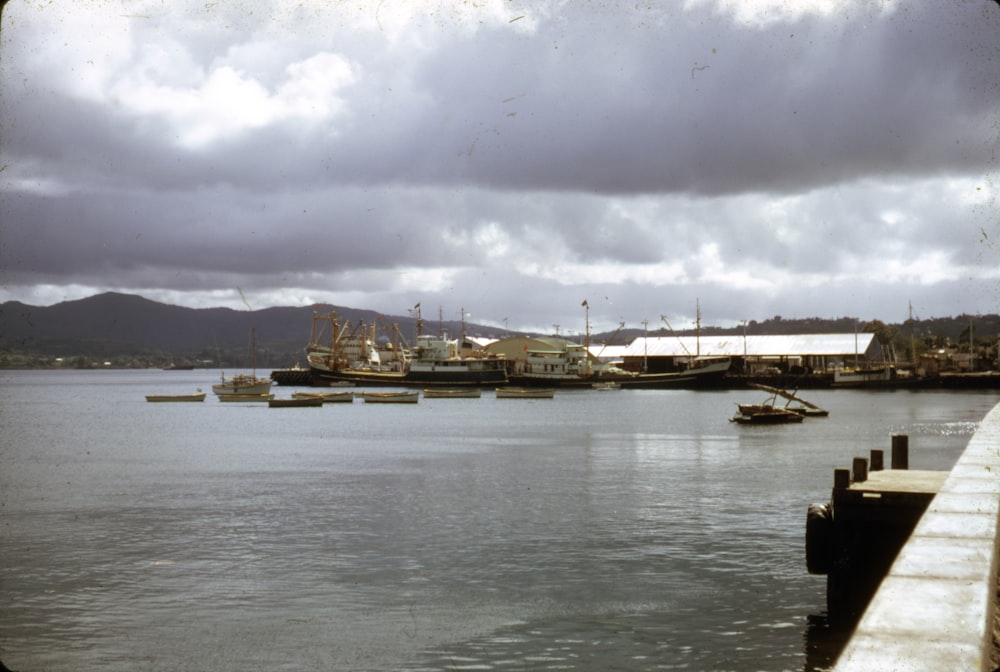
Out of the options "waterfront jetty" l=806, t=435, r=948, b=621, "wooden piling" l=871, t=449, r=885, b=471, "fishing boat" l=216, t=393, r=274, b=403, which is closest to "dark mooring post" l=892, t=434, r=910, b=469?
"wooden piling" l=871, t=449, r=885, b=471

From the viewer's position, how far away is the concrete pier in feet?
12.7

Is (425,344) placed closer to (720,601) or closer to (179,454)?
(179,454)

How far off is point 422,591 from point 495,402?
4354 inches

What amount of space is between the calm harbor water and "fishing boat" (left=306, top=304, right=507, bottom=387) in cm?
9453

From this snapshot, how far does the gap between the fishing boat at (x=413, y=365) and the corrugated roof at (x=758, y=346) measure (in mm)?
30288

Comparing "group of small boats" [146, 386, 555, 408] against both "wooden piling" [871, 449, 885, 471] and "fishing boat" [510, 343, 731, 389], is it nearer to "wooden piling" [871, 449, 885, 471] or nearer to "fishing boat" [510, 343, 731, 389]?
"fishing boat" [510, 343, 731, 389]

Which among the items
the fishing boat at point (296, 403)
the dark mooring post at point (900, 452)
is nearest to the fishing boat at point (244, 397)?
the fishing boat at point (296, 403)

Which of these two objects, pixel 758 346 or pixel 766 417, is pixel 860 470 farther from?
pixel 758 346

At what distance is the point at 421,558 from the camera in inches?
919

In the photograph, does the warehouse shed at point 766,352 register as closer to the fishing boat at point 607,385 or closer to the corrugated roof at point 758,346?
the corrugated roof at point 758,346

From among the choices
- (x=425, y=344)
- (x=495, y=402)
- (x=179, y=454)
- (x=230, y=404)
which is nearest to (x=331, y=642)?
(x=179, y=454)

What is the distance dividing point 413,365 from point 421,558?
132 meters

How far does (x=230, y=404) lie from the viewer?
13712 cm

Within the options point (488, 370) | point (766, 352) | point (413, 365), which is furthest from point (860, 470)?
point (413, 365)
